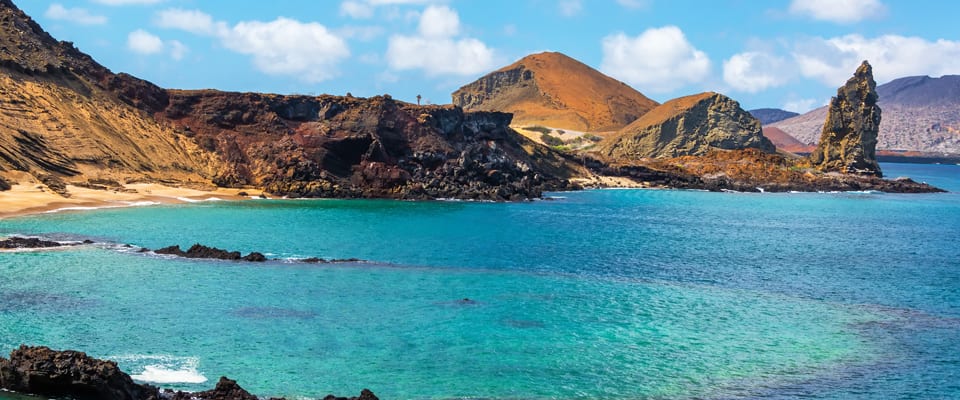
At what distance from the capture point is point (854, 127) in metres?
150

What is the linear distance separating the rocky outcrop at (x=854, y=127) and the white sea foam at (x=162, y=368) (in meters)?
147

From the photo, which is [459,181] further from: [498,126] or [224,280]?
[224,280]

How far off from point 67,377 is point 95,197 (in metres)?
59.0

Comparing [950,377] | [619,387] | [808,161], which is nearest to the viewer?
[619,387]

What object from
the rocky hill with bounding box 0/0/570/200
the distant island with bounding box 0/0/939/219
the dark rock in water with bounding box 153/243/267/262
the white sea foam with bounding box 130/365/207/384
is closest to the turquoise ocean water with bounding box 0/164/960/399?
the white sea foam with bounding box 130/365/207/384

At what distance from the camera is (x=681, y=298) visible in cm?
4112

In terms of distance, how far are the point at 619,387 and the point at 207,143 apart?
86576mm

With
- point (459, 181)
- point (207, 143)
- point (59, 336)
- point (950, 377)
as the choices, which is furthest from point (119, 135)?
point (950, 377)

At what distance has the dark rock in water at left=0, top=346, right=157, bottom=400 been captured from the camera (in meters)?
21.9

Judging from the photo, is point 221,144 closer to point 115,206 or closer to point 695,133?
point 115,206

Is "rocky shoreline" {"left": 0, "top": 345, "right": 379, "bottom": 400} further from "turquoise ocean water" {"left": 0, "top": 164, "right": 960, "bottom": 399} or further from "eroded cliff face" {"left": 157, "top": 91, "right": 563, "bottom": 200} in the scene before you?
"eroded cliff face" {"left": 157, "top": 91, "right": 563, "bottom": 200}

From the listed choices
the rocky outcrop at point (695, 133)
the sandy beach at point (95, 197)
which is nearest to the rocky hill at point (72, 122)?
the sandy beach at point (95, 197)

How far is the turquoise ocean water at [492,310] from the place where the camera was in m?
26.9

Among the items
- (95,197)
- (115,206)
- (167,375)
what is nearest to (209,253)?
(167,375)
